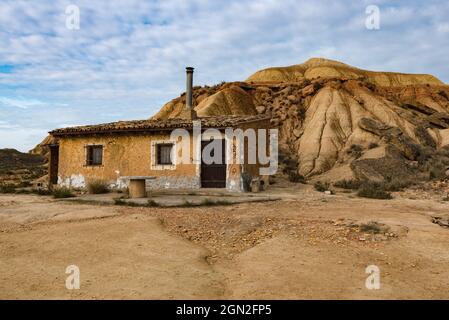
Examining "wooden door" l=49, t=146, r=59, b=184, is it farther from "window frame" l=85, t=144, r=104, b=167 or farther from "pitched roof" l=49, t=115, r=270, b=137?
"window frame" l=85, t=144, r=104, b=167

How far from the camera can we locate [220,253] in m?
7.08

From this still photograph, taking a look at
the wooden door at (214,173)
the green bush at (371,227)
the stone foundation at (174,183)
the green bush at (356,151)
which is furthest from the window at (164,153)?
the green bush at (356,151)

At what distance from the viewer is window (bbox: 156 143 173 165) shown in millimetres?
17391

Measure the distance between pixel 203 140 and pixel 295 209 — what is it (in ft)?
22.0

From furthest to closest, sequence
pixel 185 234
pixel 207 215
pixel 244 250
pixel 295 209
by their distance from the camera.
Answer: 1. pixel 295 209
2. pixel 207 215
3. pixel 185 234
4. pixel 244 250

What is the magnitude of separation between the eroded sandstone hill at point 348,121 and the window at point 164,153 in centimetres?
971

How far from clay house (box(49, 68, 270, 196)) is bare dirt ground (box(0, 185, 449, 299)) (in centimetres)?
587

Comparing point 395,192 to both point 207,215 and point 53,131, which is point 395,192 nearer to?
point 207,215

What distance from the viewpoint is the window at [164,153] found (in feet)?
57.1

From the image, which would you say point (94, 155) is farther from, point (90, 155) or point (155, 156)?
point (155, 156)

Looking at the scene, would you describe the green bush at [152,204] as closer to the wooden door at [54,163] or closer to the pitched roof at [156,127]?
the pitched roof at [156,127]
